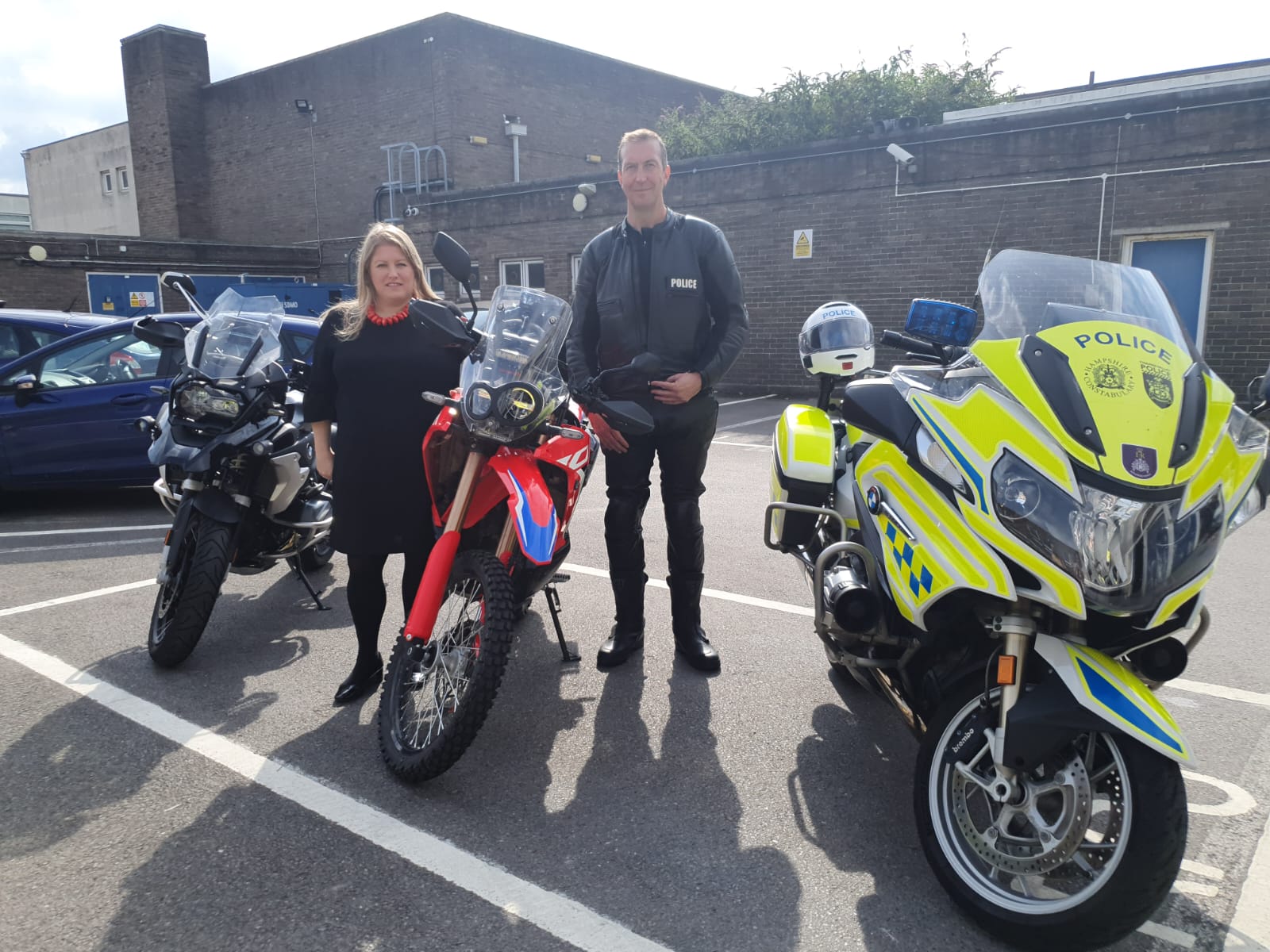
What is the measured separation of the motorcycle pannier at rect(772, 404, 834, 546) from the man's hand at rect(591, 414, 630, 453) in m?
0.62

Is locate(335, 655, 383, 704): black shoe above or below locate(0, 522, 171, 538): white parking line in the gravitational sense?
above

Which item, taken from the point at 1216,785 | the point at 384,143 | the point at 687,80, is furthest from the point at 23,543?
the point at 687,80

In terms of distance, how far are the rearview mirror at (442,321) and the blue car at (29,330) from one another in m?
5.85

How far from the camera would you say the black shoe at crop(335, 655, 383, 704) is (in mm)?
3668

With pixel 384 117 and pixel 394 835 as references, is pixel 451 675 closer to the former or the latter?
pixel 394 835

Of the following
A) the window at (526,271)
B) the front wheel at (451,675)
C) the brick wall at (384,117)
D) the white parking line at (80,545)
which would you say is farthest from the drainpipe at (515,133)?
the front wheel at (451,675)

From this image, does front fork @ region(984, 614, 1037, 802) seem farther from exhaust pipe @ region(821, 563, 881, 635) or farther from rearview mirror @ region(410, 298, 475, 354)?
rearview mirror @ region(410, 298, 475, 354)

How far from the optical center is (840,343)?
12.3 feet

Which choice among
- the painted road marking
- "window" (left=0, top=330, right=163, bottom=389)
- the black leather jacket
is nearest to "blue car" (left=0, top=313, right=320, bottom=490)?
"window" (left=0, top=330, right=163, bottom=389)

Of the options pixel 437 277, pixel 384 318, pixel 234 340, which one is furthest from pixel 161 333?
pixel 437 277

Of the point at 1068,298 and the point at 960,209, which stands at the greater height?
the point at 960,209

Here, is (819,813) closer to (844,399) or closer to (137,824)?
(844,399)

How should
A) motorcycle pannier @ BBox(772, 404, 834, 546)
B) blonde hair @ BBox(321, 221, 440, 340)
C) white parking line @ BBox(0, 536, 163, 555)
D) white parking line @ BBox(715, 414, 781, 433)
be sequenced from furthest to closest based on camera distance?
1. white parking line @ BBox(715, 414, 781, 433)
2. white parking line @ BBox(0, 536, 163, 555)
3. blonde hair @ BBox(321, 221, 440, 340)
4. motorcycle pannier @ BBox(772, 404, 834, 546)

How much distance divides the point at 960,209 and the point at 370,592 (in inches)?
506
